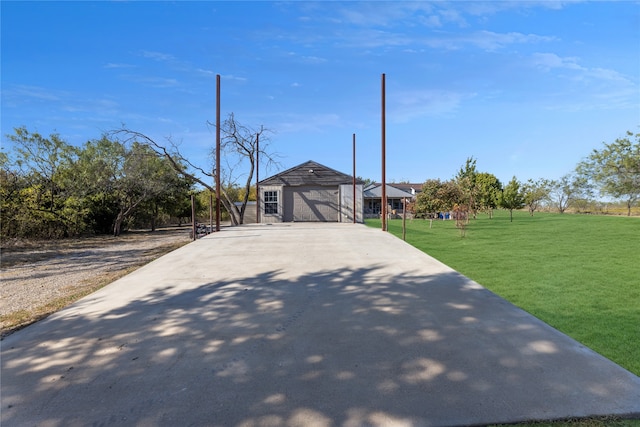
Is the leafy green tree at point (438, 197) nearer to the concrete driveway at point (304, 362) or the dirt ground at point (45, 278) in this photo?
the concrete driveway at point (304, 362)

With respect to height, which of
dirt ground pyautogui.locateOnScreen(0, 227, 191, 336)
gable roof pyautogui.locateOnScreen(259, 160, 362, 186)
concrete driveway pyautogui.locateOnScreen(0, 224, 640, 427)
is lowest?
dirt ground pyautogui.locateOnScreen(0, 227, 191, 336)

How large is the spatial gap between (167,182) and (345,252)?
18777mm

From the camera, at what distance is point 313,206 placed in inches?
807

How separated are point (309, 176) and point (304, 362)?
17.8 m

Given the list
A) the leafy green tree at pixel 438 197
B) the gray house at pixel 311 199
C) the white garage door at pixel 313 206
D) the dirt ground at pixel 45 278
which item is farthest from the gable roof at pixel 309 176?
the dirt ground at pixel 45 278

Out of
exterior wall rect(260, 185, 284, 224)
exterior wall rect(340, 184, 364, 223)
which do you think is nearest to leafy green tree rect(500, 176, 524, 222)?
exterior wall rect(340, 184, 364, 223)

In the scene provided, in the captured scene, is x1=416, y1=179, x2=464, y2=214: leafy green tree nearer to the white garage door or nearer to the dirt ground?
the white garage door

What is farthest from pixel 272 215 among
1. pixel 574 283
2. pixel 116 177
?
pixel 574 283

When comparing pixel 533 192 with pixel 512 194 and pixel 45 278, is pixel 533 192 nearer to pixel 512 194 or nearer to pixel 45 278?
pixel 512 194

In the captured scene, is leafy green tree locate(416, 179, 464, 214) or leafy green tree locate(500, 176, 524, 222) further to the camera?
leafy green tree locate(500, 176, 524, 222)

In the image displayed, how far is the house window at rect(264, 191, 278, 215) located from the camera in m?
20.6

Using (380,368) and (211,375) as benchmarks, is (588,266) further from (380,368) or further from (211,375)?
(211,375)

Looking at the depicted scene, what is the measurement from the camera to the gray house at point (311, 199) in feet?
66.9

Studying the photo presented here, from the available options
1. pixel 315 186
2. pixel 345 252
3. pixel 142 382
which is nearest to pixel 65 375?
pixel 142 382
